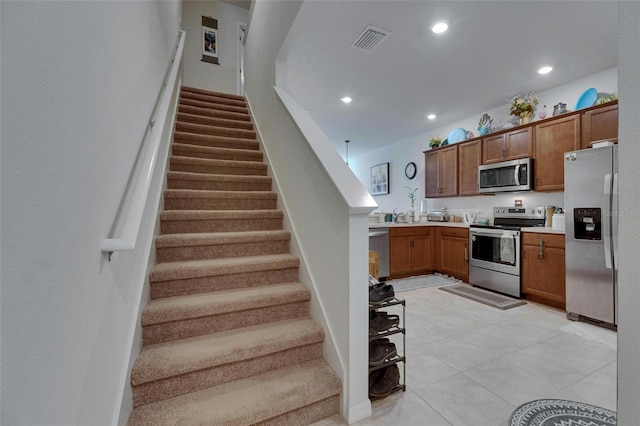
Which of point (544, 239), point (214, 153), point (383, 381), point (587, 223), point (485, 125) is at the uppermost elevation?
point (485, 125)

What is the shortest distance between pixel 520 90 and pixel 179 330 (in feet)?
16.0

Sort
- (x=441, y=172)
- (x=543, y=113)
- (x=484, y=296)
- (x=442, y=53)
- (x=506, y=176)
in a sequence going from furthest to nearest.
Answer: (x=441, y=172) → (x=506, y=176) → (x=543, y=113) → (x=484, y=296) → (x=442, y=53)

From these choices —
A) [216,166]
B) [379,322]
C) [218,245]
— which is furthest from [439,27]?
[218,245]

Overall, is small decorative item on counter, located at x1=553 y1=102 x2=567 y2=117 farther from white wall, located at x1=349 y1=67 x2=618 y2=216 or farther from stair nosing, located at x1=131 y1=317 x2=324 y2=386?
stair nosing, located at x1=131 y1=317 x2=324 y2=386

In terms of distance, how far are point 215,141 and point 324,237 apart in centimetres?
216

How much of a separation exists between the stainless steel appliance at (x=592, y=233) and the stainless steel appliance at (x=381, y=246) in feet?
7.01

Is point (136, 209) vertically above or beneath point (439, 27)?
beneath

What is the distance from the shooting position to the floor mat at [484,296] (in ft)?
10.6

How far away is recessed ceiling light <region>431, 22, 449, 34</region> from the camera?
8.05 ft

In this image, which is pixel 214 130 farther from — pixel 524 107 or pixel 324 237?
pixel 524 107

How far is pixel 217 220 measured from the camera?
2264mm

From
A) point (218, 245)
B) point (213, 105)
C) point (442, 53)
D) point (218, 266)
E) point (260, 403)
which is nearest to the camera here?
point (260, 403)

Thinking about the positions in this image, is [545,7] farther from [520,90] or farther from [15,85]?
[15,85]

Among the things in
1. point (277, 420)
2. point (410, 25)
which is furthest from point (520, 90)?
point (277, 420)
